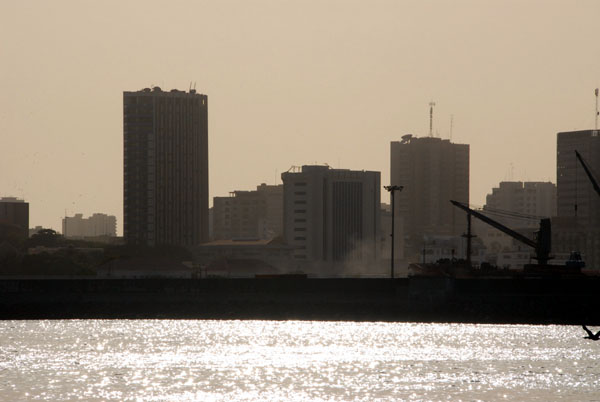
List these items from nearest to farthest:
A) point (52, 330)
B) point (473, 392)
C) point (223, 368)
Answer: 1. point (473, 392)
2. point (223, 368)
3. point (52, 330)

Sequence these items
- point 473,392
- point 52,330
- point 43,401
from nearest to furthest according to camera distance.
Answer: point 43,401 → point 473,392 → point 52,330

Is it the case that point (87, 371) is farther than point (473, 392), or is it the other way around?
point (87, 371)

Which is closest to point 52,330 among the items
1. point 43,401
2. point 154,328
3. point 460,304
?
point 154,328

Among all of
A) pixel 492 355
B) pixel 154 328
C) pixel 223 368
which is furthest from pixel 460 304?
pixel 223 368

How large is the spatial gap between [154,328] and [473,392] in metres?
93.3

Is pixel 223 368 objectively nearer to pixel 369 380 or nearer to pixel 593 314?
pixel 369 380

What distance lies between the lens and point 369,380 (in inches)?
4461

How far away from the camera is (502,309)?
191 metres

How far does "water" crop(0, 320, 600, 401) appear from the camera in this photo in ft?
339

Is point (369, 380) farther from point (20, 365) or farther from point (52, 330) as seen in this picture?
point (52, 330)

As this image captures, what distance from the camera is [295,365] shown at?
12769 cm

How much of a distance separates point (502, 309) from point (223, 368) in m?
75.0

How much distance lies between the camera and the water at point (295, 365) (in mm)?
103312

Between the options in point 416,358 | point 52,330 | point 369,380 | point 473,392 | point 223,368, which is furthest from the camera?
point 52,330
